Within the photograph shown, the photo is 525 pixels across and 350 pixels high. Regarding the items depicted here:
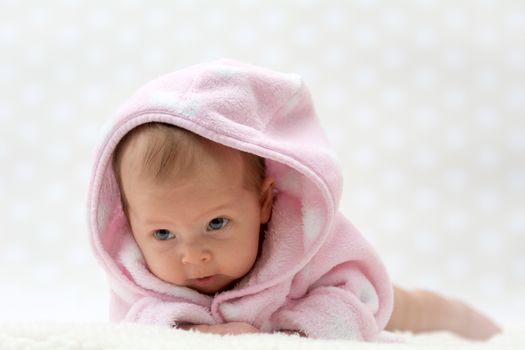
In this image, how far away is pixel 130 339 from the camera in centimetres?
111

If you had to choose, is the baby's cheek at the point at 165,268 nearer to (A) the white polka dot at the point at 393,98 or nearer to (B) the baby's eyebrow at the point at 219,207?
(B) the baby's eyebrow at the point at 219,207

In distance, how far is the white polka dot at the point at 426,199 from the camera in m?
2.31

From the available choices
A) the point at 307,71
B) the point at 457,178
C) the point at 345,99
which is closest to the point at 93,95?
the point at 307,71

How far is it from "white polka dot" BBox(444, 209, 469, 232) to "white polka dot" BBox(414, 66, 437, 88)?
37 centimetres

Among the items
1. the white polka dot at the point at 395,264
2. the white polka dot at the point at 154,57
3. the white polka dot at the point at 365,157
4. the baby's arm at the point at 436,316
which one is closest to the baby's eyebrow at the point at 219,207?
the baby's arm at the point at 436,316

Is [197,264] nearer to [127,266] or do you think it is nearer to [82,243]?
[127,266]

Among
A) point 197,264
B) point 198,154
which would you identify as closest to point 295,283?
point 197,264

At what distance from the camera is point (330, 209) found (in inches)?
55.1

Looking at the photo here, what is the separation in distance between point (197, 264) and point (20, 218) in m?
1.13

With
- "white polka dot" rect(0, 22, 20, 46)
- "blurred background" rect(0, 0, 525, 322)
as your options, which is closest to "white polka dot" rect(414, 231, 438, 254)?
"blurred background" rect(0, 0, 525, 322)

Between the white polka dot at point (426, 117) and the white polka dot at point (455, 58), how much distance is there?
0.14m

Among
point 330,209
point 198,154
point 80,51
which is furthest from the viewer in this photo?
point 80,51

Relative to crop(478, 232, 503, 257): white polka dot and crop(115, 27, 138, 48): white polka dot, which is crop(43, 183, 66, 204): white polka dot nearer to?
crop(115, 27, 138, 48): white polka dot

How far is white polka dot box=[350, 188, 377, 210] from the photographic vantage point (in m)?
2.33
